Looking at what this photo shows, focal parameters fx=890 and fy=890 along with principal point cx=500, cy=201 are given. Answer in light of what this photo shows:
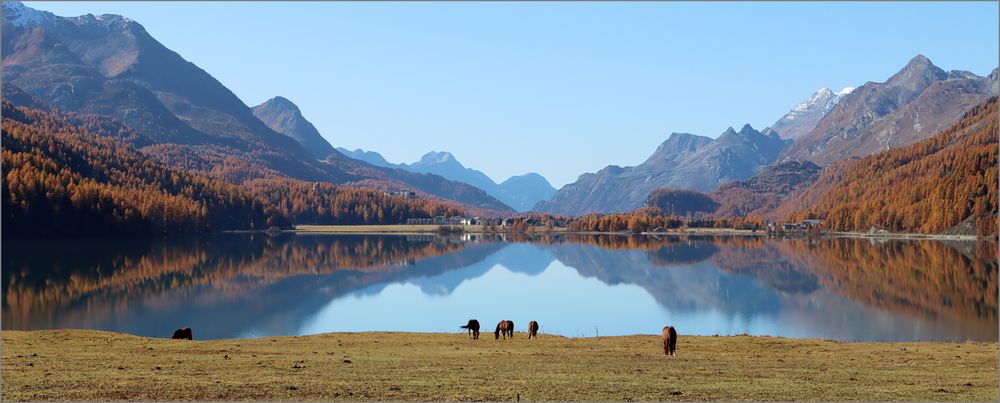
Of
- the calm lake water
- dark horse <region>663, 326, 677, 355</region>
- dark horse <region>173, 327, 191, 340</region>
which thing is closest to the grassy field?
dark horse <region>663, 326, 677, 355</region>

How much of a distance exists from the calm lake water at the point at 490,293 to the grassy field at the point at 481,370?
915 inches

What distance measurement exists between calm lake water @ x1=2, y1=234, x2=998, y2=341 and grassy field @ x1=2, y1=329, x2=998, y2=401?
23.3 meters

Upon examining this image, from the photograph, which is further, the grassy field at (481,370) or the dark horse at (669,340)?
the dark horse at (669,340)

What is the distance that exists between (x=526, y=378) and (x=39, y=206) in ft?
570

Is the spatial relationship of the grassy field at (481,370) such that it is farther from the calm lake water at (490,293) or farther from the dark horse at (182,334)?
the calm lake water at (490,293)

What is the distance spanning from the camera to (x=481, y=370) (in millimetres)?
29984

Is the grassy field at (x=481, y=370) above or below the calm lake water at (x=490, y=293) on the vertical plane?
above

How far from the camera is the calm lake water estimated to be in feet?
229

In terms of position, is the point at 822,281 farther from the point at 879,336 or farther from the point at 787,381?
the point at 787,381

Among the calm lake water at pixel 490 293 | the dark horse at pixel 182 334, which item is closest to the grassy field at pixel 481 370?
the dark horse at pixel 182 334

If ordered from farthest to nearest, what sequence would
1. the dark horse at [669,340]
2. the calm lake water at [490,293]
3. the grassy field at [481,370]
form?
the calm lake water at [490,293] < the dark horse at [669,340] < the grassy field at [481,370]

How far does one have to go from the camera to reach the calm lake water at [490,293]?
229 feet

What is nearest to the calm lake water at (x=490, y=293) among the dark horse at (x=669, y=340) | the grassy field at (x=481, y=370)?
the grassy field at (x=481, y=370)

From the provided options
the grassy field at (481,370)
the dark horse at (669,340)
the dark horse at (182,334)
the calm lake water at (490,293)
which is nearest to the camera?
the grassy field at (481,370)
